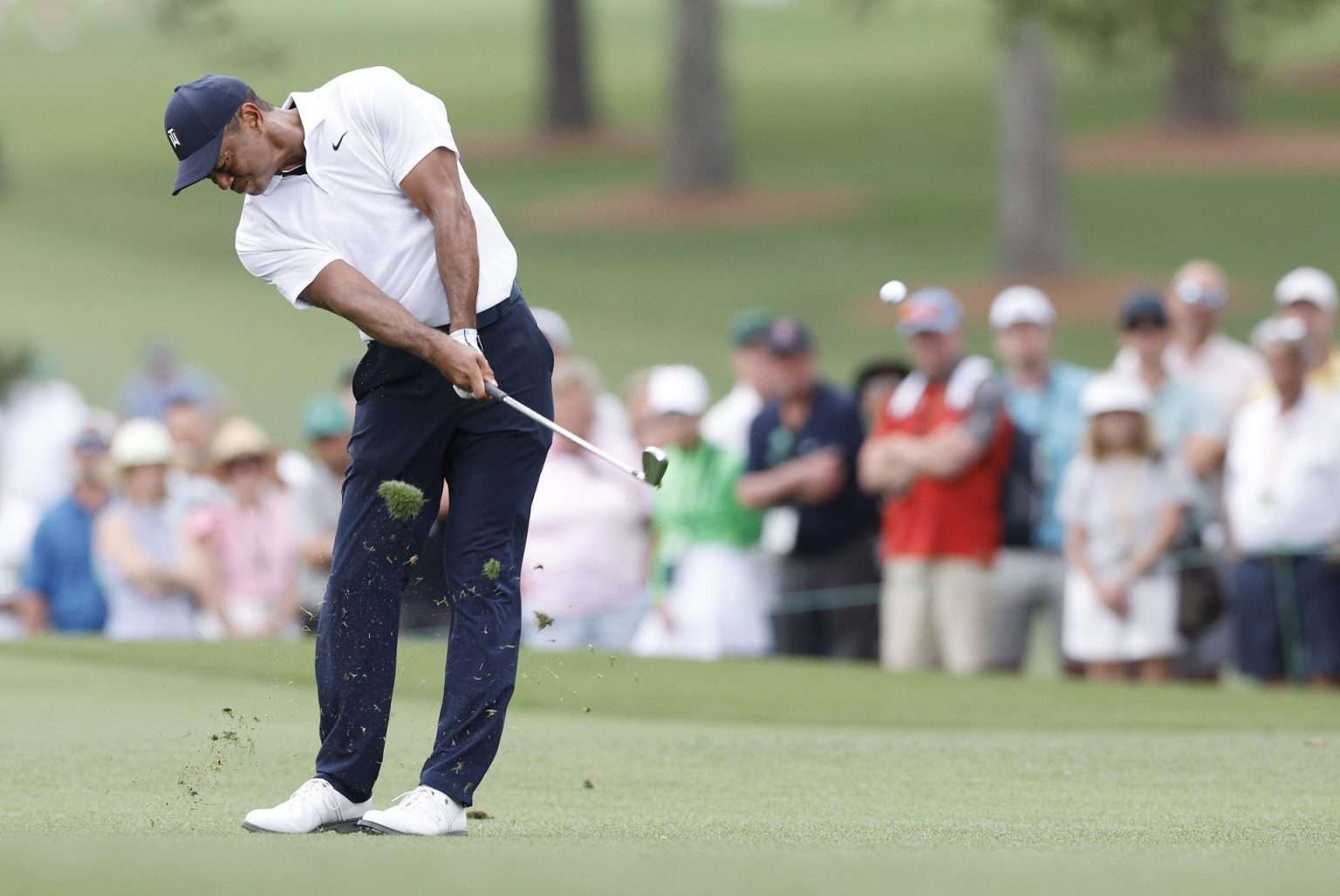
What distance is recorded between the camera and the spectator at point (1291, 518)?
11570 millimetres

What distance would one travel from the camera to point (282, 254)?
594 cm

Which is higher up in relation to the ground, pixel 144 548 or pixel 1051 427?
pixel 1051 427

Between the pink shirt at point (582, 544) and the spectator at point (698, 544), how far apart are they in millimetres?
360

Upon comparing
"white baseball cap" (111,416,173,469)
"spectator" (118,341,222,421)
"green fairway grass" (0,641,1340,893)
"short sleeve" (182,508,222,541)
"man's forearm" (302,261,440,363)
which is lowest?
"green fairway grass" (0,641,1340,893)

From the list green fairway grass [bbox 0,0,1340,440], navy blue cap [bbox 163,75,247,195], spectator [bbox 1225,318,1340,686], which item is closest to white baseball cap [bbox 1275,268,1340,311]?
spectator [bbox 1225,318,1340,686]

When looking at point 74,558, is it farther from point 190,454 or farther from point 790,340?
point 790,340

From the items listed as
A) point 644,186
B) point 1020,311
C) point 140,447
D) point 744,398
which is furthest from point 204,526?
point 644,186

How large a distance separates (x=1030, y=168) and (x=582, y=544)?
18.3 meters

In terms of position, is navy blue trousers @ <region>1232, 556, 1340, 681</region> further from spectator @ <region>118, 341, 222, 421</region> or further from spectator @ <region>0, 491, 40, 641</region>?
spectator @ <region>118, 341, 222, 421</region>

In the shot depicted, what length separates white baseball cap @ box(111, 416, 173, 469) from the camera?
12.6 meters

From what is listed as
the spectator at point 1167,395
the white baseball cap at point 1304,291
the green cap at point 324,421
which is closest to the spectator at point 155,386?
the green cap at point 324,421

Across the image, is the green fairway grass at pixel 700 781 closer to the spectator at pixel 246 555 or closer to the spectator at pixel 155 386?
the spectator at pixel 246 555

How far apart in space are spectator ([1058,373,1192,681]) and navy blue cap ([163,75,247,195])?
6.37 metres

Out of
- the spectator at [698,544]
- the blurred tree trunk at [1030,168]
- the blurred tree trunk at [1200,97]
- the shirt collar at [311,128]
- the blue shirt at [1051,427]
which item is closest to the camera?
the shirt collar at [311,128]
